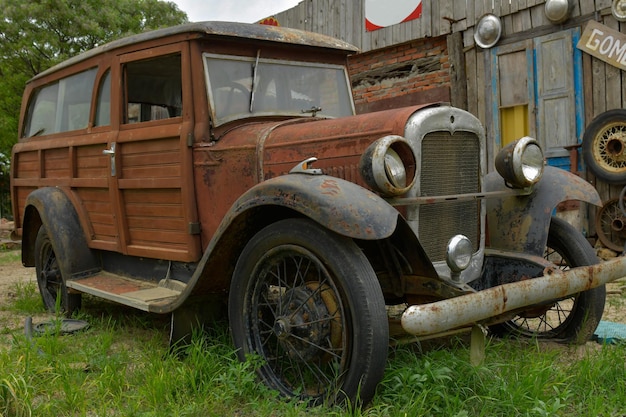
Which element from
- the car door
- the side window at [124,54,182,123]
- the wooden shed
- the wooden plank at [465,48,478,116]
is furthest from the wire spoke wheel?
the wooden plank at [465,48,478,116]

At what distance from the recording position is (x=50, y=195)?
4.59 m

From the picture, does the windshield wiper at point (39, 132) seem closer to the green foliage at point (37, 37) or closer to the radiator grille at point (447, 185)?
the radiator grille at point (447, 185)

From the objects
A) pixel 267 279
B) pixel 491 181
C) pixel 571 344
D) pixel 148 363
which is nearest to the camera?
pixel 267 279

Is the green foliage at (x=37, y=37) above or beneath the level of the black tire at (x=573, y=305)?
above

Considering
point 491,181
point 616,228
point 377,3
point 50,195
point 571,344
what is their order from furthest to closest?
point 377,3
point 616,228
point 50,195
point 491,181
point 571,344

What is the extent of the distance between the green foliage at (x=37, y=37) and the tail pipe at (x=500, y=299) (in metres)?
11.0

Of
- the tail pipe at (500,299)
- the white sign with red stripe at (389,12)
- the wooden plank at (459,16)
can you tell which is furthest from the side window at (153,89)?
the white sign with red stripe at (389,12)

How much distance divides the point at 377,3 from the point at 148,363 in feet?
22.9

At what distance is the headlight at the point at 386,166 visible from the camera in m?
2.69

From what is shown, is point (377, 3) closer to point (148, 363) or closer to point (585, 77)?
point (585, 77)

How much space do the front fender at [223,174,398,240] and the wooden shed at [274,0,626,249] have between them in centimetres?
479

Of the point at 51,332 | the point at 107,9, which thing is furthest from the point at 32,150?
the point at 107,9

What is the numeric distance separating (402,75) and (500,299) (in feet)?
21.0

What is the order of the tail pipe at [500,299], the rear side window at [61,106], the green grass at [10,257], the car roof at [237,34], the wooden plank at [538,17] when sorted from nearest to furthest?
the tail pipe at [500,299] → the car roof at [237,34] → the rear side window at [61,106] → the wooden plank at [538,17] → the green grass at [10,257]
